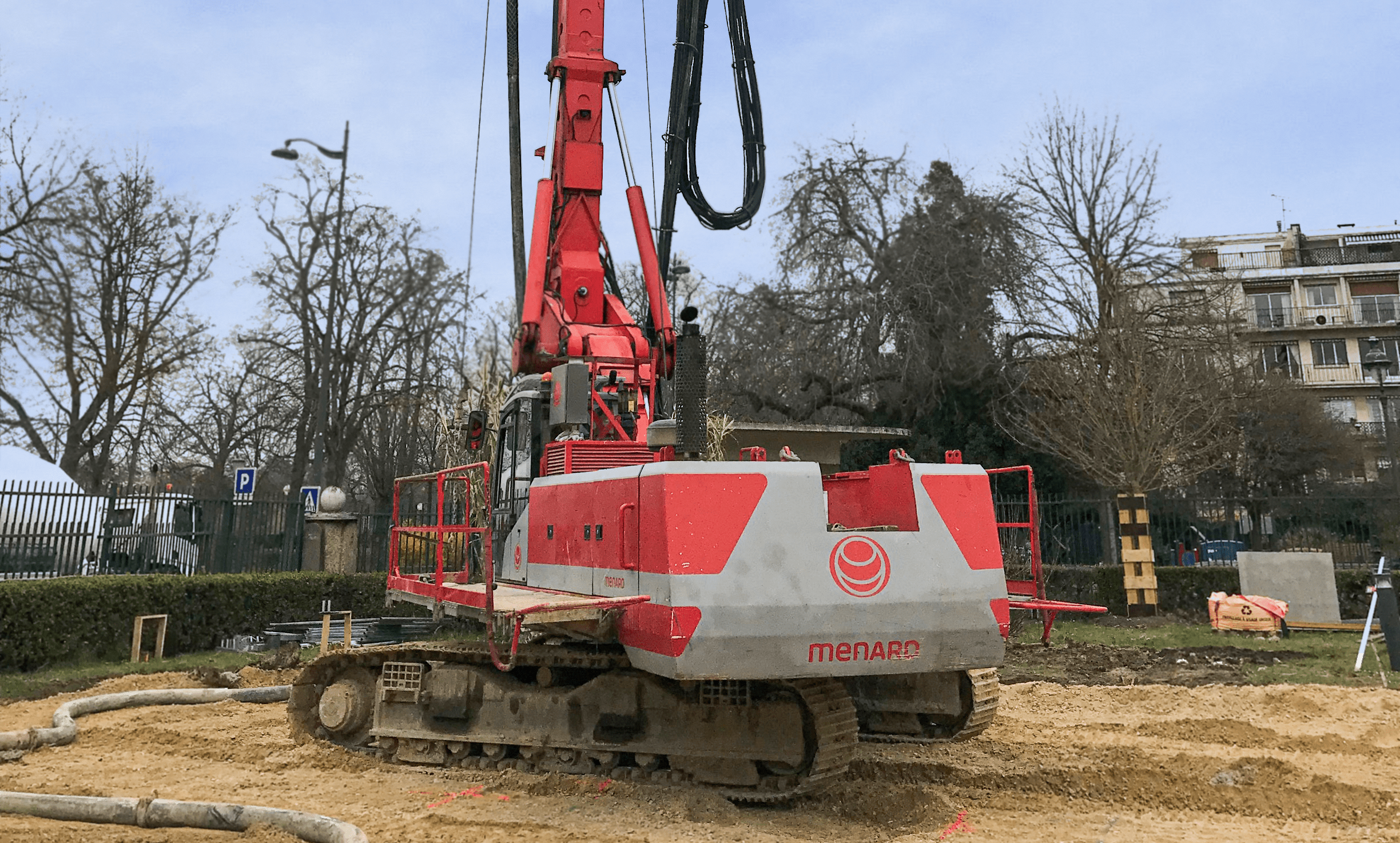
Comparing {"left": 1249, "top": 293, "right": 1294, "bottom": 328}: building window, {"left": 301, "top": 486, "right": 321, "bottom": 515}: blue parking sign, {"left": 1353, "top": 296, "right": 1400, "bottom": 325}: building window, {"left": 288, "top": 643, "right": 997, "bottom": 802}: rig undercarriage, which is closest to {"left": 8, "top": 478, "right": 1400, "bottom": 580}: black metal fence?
{"left": 301, "top": 486, "right": 321, "bottom": 515}: blue parking sign

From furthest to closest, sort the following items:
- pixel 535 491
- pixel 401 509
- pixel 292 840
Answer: pixel 401 509, pixel 535 491, pixel 292 840

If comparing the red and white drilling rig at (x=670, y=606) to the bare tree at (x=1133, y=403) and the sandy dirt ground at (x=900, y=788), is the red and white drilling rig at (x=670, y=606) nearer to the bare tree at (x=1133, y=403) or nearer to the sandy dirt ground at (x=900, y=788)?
the sandy dirt ground at (x=900, y=788)

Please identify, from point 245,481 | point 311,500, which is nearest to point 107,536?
point 245,481

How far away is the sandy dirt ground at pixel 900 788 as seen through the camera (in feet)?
16.9

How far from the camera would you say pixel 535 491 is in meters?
6.80

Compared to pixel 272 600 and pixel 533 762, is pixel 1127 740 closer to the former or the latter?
pixel 533 762

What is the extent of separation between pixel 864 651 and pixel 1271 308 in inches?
2257

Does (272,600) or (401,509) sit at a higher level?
(401,509)

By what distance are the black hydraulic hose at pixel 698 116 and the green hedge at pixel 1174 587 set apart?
924 centimetres

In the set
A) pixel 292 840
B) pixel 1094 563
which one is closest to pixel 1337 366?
pixel 1094 563

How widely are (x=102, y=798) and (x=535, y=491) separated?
3.05 meters

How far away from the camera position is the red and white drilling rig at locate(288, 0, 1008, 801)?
4.95 meters

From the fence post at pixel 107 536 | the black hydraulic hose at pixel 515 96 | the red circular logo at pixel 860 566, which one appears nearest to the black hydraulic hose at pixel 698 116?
the black hydraulic hose at pixel 515 96

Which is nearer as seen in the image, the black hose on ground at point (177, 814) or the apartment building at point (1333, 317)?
the black hose on ground at point (177, 814)
